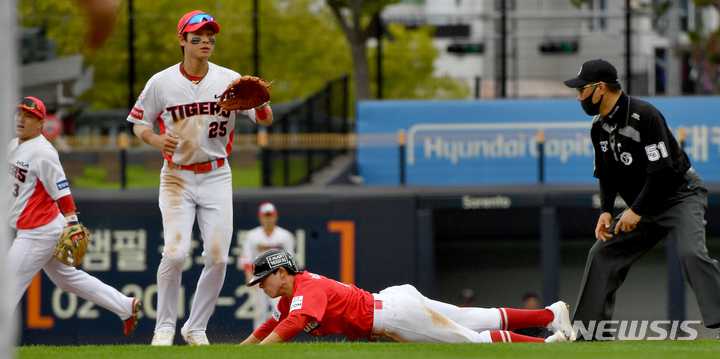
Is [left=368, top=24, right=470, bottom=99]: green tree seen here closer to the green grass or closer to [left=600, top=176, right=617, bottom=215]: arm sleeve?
[left=600, top=176, right=617, bottom=215]: arm sleeve

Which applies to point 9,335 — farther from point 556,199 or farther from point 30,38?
point 30,38

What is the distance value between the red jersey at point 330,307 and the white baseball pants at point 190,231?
486 millimetres

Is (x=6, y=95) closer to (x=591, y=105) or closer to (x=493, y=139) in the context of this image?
(x=591, y=105)

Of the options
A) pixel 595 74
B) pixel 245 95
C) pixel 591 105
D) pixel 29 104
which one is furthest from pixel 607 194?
pixel 29 104

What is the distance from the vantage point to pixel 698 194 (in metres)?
5.46

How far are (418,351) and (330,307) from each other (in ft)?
3.66

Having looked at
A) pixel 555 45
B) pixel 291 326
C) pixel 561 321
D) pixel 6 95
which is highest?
pixel 555 45

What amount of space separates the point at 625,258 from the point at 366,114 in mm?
8264

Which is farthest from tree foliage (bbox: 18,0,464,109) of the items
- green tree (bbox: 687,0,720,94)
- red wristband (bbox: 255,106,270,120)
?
red wristband (bbox: 255,106,270,120)

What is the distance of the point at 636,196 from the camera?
565cm

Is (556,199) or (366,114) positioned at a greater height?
(366,114)

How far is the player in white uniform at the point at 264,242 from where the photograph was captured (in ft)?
37.2

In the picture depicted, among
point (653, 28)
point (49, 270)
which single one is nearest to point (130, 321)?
point (49, 270)

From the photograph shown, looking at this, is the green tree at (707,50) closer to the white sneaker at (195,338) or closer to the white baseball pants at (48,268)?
the white sneaker at (195,338)
